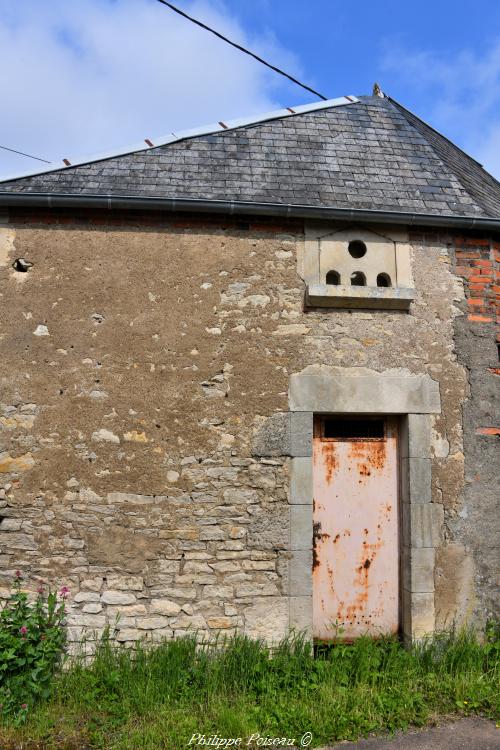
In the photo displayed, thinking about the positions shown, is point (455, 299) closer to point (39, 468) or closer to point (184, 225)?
point (184, 225)

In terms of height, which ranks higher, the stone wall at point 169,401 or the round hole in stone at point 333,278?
the round hole in stone at point 333,278

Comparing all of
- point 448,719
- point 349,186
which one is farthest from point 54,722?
point 349,186

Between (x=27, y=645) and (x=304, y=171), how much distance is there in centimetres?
462

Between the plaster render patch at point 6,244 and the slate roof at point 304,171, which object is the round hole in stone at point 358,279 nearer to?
the slate roof at point 304,171

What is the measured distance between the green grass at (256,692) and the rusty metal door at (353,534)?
23cm

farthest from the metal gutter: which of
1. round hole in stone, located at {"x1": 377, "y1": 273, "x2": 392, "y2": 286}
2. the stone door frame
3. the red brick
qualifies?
the stone door frame

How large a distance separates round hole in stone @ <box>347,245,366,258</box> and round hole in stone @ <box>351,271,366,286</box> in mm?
180

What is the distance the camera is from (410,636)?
4.39m

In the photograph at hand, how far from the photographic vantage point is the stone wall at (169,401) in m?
4.28

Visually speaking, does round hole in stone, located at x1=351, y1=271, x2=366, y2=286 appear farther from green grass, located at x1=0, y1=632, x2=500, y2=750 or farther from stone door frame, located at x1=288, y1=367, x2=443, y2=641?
green grass, located at x1=0, y1=632, x2=500, y2=750

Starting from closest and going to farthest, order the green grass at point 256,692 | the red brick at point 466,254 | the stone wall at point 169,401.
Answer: the green grass at point 256,692
the stone wall at point 169,401
the red brick at point 466,254

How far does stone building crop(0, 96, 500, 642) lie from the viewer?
14.1 ft

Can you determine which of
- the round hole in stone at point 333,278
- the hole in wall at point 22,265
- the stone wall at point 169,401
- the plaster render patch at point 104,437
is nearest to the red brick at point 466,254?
the stone wall at point 169,401

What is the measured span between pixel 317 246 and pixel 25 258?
255 centimetres
